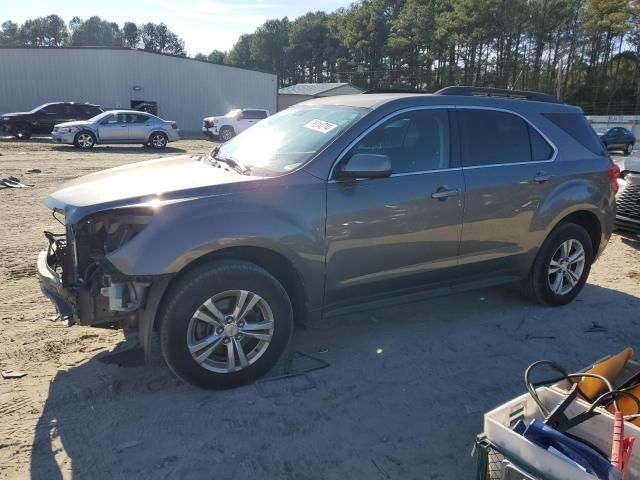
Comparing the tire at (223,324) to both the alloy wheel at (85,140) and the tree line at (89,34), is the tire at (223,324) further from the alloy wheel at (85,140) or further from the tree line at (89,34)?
the tree line at (89,34)

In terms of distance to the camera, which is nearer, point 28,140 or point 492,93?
point 492,93

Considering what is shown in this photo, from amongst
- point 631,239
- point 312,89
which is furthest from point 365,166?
point 312,89

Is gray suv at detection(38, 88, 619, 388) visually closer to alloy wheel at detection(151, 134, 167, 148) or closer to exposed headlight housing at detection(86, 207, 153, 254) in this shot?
exposed headlight housing at detection(86, 207, 153, 254)

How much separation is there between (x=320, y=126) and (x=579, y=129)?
2.71 meters

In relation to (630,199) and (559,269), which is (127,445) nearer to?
(559,269)

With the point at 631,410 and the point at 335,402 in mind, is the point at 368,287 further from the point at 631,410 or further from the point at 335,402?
the point at 631,410

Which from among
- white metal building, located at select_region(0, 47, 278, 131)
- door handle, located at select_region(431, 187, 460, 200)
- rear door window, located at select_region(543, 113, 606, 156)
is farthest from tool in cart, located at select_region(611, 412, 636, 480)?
white metal building, located at select_region(0, 47, 278, 131)

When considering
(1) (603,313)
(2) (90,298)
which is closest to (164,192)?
(2) (90,298)

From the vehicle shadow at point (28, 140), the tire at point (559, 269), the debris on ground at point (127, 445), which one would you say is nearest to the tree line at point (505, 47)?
the vehicle shadow at point (28, 140)

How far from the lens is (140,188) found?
3479 millimetres

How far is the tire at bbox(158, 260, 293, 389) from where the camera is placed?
3.25 m

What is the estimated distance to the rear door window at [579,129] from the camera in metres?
5.02

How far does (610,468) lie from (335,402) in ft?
5.65

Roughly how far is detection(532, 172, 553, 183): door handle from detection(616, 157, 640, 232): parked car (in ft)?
12.4
